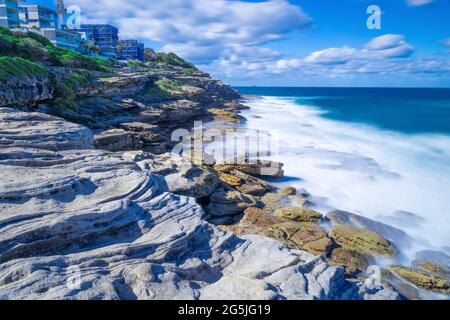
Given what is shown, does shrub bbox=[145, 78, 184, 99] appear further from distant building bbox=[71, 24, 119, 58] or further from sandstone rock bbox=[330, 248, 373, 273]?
distant building bbox=[71, 24, 119, 58]

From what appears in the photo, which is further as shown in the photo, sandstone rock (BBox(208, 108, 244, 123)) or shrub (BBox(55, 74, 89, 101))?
sandstone rock (BBox(208, 108, 244, 123))

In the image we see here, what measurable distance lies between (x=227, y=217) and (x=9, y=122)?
882 cm

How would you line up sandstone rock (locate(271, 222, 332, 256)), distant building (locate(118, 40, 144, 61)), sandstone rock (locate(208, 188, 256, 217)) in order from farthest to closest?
1. distant building (locate(118, 40, 144, 61))
2. sandstone rock (locate(208, 188, 256, 217))
3. sandstone rock (locate(271, 222, 332, 256))

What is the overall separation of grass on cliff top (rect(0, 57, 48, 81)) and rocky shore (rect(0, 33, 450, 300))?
3.98 feet

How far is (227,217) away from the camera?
46.7 feet

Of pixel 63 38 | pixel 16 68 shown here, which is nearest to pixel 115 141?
pixel 16 68

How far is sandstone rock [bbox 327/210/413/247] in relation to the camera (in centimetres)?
1368

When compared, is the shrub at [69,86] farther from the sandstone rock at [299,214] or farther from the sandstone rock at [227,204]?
the sandstone rock at [299,214]

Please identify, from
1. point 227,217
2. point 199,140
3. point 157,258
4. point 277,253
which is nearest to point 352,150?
point 199,140

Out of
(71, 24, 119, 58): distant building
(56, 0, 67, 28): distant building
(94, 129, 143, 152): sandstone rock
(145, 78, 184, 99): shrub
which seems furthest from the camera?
(71, 24, 119, 58): distant building

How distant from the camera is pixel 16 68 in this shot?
18.0 m

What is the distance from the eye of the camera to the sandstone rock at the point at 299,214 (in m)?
14.4

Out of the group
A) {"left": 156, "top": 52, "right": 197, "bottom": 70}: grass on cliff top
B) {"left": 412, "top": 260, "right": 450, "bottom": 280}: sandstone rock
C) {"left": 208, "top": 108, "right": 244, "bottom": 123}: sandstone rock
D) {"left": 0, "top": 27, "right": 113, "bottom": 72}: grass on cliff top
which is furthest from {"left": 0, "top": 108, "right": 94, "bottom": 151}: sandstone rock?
{"left": 156, "top": 52, "right": 197, "bottom": 70}: grass on cliff top
